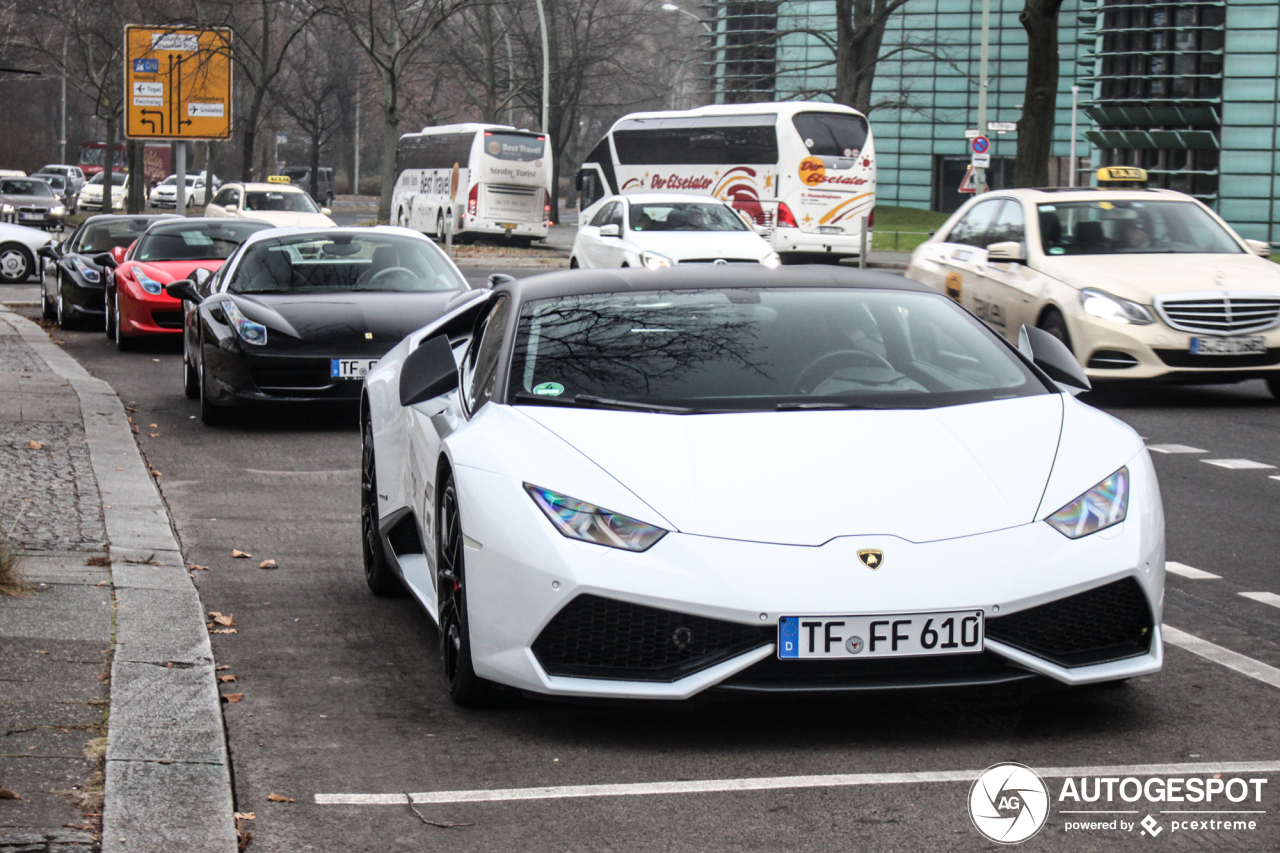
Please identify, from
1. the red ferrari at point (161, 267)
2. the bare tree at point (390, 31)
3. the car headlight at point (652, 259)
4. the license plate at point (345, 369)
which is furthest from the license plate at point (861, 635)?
the bare tree at point (390, 31)

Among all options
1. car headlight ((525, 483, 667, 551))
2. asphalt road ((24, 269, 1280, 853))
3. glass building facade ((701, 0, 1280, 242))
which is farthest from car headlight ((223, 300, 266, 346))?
glass building facade ((701, 0, 1280, 242))

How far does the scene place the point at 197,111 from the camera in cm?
4003

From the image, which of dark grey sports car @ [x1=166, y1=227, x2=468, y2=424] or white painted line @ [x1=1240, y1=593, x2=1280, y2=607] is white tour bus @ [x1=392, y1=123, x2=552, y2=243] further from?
white painted line @ [x1=1240, y1=593, x2=1280, y2=607]

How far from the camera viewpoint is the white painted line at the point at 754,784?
4090 mm

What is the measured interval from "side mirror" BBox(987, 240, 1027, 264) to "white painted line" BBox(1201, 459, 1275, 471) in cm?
380

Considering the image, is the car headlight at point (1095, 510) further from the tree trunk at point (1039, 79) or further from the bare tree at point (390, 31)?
the bare tree at point (390, 31)

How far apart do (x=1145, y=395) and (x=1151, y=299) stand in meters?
1.61

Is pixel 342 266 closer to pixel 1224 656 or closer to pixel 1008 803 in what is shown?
pixel 1224 656

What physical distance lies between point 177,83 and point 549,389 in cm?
3685

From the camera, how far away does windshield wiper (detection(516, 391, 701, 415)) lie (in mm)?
5000

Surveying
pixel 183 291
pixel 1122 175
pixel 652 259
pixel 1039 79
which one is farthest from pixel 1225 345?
pixel 1039 79

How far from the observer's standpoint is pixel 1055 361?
5816 mm

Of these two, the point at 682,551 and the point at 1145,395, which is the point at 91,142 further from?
the point at 682,551

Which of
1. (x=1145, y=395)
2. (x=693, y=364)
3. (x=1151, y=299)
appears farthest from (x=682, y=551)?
(x=1145, y=395)
